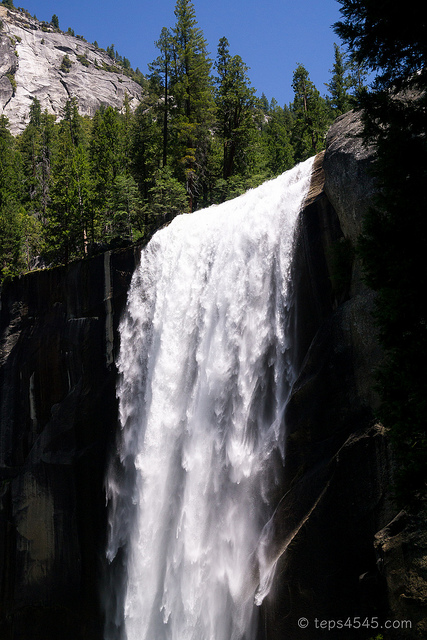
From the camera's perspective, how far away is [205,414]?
1656 centimetres

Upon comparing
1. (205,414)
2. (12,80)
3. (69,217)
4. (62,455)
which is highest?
(12,80)

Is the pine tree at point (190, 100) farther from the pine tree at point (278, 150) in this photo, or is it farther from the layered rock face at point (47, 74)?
the layered rock face at point (47, 74)

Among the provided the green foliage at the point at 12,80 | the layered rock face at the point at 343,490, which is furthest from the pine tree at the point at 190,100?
the green foliage at the point at 12,80

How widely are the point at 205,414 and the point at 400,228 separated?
9945 mm

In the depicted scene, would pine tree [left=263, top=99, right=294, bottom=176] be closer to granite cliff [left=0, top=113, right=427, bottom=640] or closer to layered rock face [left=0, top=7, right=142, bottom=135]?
granite cliff [left=0, top=113, right=427, bottom=640]

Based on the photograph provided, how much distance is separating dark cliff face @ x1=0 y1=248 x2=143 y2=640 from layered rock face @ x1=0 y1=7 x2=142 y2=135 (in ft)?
286

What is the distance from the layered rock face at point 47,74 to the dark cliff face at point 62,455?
286 ft

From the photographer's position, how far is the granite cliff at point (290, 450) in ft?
35.8

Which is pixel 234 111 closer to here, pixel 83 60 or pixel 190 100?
pixel 190 100

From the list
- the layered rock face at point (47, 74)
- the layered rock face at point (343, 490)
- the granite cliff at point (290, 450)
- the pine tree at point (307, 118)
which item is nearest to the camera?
the layered rock face at point (343, 490)

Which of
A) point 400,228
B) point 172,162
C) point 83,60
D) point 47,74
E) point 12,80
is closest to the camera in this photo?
point 400,228

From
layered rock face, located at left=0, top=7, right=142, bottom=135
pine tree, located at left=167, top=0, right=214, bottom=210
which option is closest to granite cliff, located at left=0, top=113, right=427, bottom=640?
pine tree, located at left=167, top=0, right=214, bottom=210

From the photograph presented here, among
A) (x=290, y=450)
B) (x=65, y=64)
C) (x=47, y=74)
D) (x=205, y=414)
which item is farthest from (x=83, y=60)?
(x=290, y=450)

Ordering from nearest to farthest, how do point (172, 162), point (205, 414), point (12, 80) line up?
point (205, 414), point (172, 162), point (12, 80)
